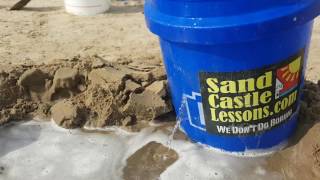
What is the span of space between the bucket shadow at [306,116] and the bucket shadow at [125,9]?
1.81 meters

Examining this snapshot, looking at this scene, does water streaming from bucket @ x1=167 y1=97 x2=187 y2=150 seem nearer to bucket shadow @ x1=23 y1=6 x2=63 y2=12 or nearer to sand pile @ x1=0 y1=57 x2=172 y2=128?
sand pile @ x1=0 y1=57 x2=172 y2=128

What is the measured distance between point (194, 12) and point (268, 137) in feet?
2.18

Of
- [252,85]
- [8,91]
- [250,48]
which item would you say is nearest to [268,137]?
[252,85]

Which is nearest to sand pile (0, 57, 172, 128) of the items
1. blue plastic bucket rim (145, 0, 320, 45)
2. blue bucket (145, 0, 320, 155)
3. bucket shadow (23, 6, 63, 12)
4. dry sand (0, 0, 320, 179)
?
dry sand (0, 0, 320, 179)

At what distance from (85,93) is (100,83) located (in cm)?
10

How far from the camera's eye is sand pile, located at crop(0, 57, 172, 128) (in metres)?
2.38

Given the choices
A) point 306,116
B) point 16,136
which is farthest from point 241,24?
point 16,136

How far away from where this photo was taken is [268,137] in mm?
2105

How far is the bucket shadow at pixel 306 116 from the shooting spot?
220 cm

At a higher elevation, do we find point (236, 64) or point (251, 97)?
point (236, 64)

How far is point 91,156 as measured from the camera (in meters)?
2.25

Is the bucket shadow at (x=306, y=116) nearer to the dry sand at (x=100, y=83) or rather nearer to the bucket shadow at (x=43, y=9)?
the dry sand at (x=100, y=83)

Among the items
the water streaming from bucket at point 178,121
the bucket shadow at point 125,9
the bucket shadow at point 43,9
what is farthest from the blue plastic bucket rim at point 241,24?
the bucket shadow at point 43,9

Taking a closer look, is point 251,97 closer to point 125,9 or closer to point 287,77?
point 287,77
